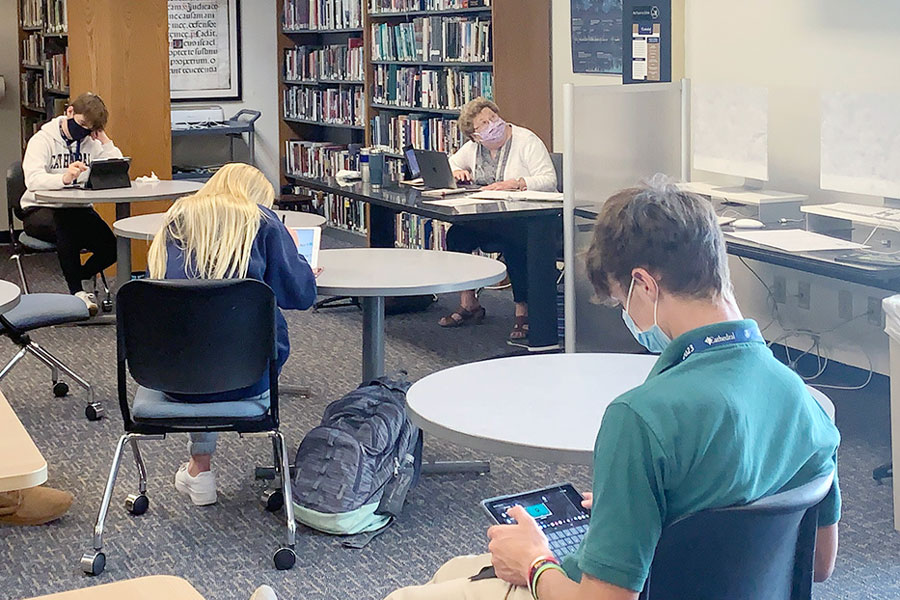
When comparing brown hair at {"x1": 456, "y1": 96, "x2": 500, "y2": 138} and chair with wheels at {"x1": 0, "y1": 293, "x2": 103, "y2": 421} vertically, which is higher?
brown hair at {"x1": 456, "y1": 96, "x2": 500, "y2": 138}

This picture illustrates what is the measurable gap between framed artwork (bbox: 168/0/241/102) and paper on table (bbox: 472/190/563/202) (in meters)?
4.34

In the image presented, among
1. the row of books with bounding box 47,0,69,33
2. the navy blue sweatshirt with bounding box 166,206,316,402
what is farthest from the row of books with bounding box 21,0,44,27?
the navy blue sweatshirt with bounding box 166,206,316,402

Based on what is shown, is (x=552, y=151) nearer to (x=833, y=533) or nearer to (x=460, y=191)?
(x=460, y=191)

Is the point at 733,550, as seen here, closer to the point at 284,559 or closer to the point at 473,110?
the point at 284,559

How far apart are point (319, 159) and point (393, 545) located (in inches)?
231

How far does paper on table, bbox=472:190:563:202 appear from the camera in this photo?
16.7 ft

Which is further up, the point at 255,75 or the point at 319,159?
the point at 255,75

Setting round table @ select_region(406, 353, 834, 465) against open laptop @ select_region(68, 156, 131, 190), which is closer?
round table @ select_region(406, 353, 834, 465)

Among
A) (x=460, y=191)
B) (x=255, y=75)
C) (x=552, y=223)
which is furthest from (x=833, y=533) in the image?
(x=255, y=75)

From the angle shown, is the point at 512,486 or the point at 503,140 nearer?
the point at 512,486

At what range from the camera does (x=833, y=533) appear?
164cm

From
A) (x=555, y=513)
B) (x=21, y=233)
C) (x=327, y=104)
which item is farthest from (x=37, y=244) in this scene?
(x=555, y=513)

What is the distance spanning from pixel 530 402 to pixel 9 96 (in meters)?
7.40

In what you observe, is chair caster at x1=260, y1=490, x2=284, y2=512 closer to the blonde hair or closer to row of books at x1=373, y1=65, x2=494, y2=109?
the blonde hair
